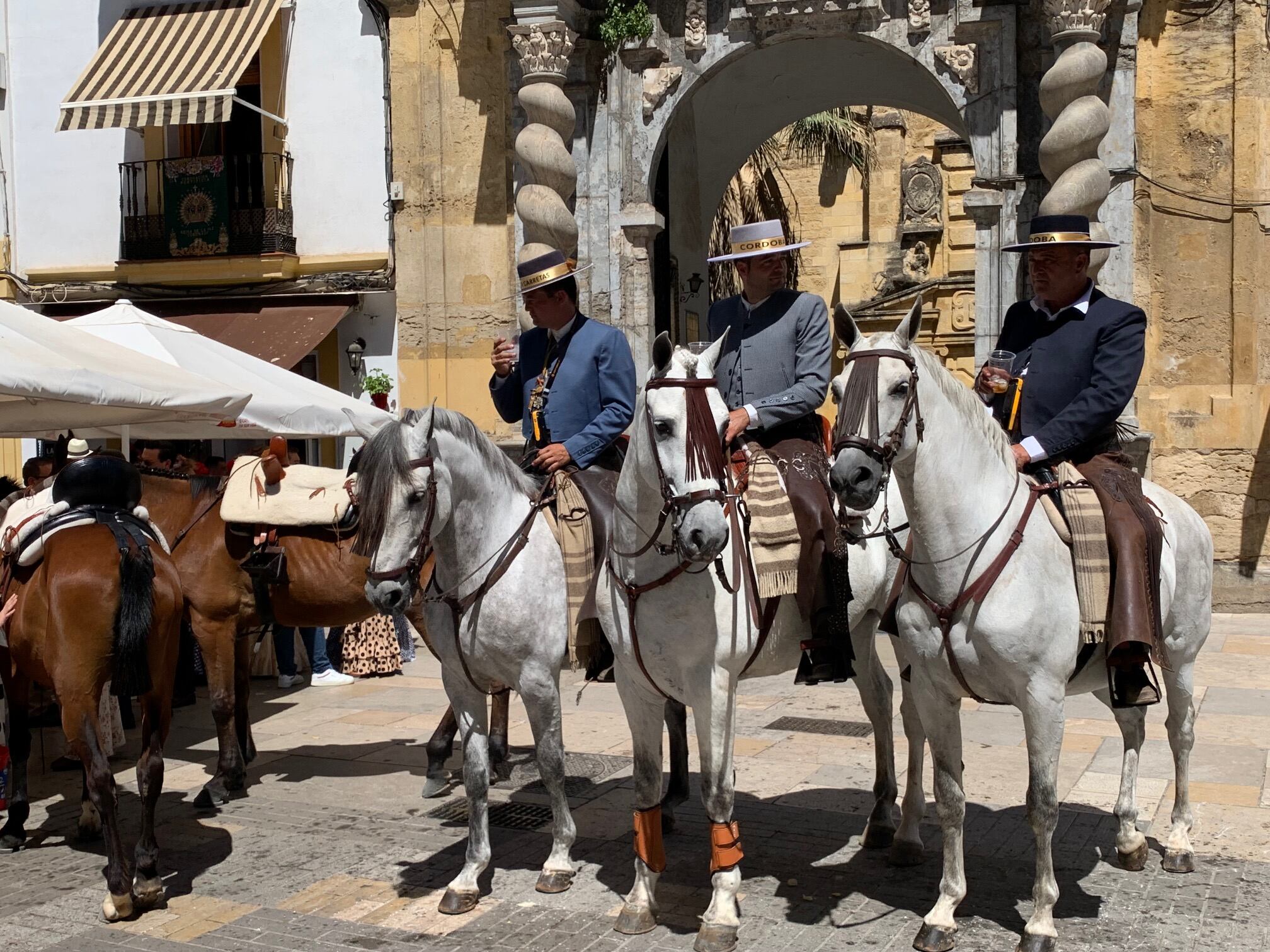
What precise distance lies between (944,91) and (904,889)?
910 cm

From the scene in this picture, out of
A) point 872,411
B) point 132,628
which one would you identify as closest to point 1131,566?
point 872,411

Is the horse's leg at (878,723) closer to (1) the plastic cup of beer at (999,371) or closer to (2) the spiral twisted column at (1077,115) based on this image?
(1) the plastic cup of beer at (999,371)

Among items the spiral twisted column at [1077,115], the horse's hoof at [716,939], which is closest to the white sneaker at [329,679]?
the horse's hoof at [716,939]

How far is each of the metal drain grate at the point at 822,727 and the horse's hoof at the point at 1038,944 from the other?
3.50 m

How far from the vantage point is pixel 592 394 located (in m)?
5.65

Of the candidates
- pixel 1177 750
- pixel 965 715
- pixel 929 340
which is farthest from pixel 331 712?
pixel 929 340

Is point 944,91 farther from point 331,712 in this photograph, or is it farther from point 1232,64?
point 331,712

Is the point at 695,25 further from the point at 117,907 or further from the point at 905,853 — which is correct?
the point at 117,907

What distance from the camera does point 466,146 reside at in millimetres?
13797

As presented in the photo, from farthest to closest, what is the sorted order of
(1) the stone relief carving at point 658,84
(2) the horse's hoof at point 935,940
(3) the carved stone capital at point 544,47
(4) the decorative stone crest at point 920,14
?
(1) the stone relief carving at point 658,84 < (3) the carved stone capital at point 544,47 < (4) the decorative stone crest at point 920,14 < (2) the horse's hoof at point 935,940

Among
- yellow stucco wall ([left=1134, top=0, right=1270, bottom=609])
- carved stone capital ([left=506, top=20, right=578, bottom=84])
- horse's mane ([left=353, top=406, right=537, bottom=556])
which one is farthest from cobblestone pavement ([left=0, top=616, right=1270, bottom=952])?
→ carved stone capital ([left=506, top=20, right=578, bottom=84])

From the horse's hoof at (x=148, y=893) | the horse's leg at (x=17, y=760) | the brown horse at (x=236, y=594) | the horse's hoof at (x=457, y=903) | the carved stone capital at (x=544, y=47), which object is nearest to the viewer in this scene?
the horse's hoof at (x=457, y=903)

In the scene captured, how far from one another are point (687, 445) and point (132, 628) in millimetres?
2619

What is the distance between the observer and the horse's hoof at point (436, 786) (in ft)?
22.0
